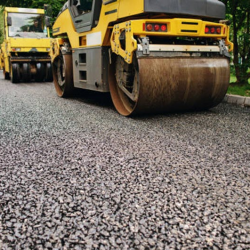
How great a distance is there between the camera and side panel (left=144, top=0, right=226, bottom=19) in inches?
162

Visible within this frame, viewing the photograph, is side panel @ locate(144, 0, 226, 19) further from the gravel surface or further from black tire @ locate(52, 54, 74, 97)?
black tire @ locate(52, 54, 74, 97)

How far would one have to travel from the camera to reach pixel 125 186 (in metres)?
2.23

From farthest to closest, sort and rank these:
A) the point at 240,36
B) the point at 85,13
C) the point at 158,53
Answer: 1. the point at 240,36
2. the point at 85,13
3. the point at 158,53

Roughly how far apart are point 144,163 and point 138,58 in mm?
1871

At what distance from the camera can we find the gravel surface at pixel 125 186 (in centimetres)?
163

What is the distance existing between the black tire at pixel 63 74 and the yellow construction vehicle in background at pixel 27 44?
455cm

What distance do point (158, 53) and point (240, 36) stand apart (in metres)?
4.10

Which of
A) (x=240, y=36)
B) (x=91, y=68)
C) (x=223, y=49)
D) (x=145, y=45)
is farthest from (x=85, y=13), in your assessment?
(x=240, y=36)

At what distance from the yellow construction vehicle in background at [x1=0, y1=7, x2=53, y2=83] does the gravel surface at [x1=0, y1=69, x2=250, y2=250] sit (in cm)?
815

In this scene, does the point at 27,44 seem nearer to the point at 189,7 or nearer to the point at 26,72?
the point at 26,72

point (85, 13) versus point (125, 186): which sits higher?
point (85, 13)

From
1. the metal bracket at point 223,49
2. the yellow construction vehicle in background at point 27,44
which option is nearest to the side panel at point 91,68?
the metal bracket at point 223,49

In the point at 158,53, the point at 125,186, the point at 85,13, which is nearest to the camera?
the point at 125,186

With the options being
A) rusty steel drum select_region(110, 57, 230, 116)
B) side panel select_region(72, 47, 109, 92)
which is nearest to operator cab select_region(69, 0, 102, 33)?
side panel select_region(72, 47, 109, 92)
